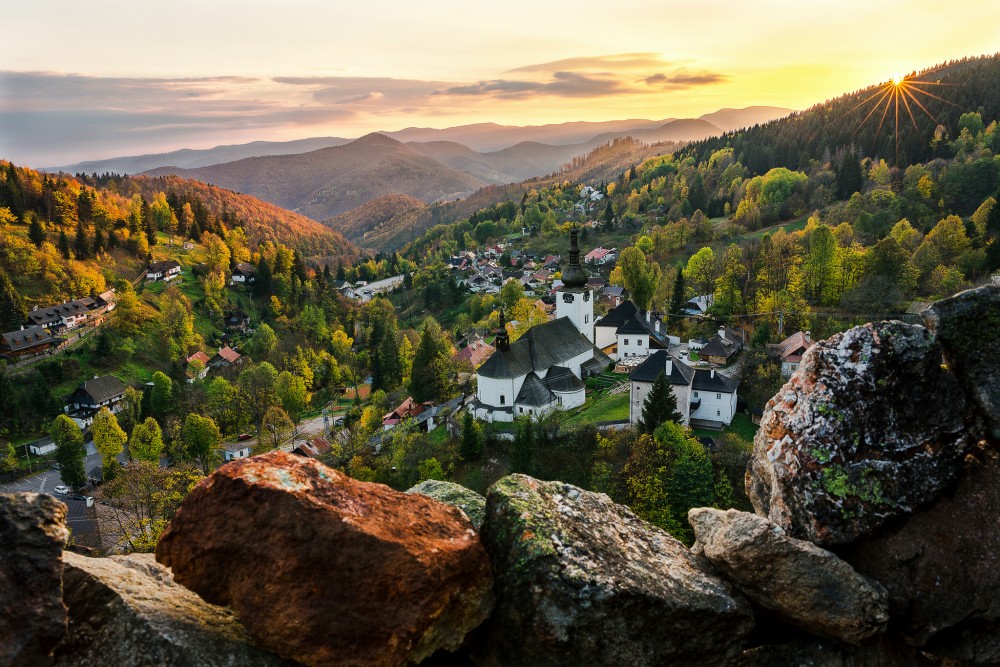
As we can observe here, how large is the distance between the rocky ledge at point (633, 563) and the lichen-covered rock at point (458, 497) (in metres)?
0.95

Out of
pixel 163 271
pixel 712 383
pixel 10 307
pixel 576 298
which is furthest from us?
pixel 163 271

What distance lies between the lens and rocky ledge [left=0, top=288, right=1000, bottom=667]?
17.5ft

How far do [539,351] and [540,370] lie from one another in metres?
1.43

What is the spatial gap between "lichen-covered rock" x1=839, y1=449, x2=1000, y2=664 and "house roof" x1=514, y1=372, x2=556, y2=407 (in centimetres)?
3498

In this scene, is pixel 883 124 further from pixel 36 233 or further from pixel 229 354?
pixel 36 233

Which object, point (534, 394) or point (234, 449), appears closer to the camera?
point (534, 394)

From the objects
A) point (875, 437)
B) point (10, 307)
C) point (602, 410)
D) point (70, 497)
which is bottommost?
point (70, 497)

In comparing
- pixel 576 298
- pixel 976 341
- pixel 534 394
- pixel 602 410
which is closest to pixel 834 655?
pixel 976 341

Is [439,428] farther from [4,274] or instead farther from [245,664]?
[4,274]

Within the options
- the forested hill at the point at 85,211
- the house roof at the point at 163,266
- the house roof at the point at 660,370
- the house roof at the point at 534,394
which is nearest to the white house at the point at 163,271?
the house roof at the point at 163,266

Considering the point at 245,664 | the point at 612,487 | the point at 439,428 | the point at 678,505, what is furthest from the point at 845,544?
the point at 439,428

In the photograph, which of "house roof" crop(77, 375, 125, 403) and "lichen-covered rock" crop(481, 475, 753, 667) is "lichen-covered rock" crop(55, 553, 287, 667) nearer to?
"lichen-covered rock" crop(481, 475, 753, 667)

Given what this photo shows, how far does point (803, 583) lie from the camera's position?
6.46m

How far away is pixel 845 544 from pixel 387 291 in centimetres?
12380
